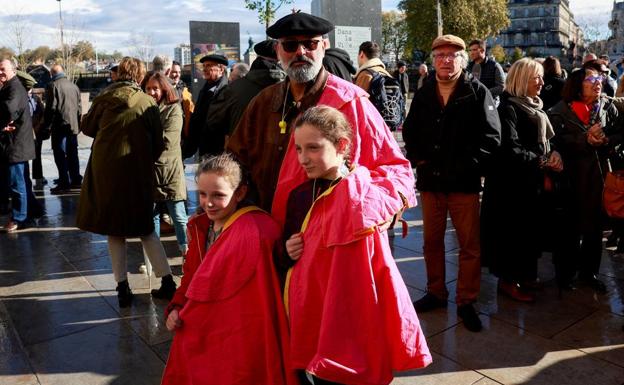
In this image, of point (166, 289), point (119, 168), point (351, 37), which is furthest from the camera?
point (351, 37)

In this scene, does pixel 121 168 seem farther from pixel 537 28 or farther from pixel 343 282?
pixel 537 28

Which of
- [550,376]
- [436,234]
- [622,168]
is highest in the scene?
[622,168]

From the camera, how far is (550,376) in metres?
3.03

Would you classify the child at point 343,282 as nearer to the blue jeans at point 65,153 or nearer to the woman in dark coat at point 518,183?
the woman in dark coat at point 518,183

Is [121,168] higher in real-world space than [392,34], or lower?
lower

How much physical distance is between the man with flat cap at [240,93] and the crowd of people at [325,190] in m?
0.01

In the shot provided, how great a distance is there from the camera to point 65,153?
8500mm

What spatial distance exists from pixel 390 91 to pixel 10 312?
3.87 m

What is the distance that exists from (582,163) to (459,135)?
4.38 ft

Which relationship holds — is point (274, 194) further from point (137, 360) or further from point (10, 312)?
point (10, 312)

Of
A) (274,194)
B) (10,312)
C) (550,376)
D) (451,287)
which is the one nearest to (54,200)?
(10,312)

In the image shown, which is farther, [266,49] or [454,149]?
[266,49]

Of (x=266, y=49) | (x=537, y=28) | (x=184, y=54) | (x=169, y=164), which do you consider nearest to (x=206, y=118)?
(x=169, y=164)

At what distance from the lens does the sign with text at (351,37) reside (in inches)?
327
